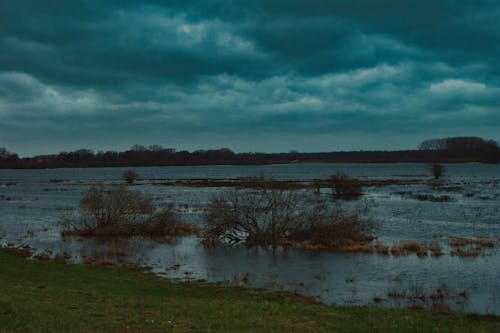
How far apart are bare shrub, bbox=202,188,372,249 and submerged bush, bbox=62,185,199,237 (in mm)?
4861

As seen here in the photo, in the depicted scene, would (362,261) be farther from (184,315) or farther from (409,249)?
(184,315)

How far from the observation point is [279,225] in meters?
33.5

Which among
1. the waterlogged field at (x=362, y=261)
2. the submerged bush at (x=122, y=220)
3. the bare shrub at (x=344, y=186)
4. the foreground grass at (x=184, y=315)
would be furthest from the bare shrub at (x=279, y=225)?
the bare shrub at (x=344, y=186)

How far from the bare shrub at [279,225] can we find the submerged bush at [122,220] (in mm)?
4861

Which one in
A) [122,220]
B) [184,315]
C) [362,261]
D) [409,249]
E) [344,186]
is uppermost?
[344,186]

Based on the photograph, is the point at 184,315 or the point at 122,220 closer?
the point at 184,315

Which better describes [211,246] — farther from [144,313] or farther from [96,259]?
[144,313]

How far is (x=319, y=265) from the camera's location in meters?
25.8

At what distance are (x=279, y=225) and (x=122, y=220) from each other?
1269cm

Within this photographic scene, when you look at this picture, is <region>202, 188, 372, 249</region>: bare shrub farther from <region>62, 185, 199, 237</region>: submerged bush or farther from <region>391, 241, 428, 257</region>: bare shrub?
<region>62, 185, 199, 237</region>: submerged bush

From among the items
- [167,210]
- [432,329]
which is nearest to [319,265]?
[432,329]

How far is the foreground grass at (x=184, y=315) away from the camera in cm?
1128

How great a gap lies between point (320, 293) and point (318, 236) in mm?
13279

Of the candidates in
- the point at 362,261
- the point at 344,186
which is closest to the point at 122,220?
the point at 362,261
